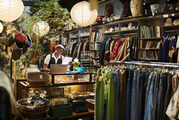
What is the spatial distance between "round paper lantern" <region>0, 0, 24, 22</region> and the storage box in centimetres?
171

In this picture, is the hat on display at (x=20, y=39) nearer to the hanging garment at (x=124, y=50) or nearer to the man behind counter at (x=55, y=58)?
the man behind counter at (x=55, y=58)

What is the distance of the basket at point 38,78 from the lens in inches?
121

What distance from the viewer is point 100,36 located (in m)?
7.71

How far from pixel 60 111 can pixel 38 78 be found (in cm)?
62

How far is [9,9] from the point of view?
3.34 metres

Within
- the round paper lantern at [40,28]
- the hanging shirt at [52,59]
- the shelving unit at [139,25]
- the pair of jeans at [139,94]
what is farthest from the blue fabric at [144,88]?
the shelving unit at [139,25]

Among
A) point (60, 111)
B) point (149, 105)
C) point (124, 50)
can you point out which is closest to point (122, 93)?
A: point (149, 105)

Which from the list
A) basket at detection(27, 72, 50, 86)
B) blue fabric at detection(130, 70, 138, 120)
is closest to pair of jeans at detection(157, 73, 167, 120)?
blue fabric at detection(130, 70, 138, 120)

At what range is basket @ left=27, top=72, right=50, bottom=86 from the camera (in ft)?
10.1

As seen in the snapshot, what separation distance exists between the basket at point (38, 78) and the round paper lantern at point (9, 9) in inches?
43.0

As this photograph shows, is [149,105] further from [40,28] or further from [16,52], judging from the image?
[40,28]

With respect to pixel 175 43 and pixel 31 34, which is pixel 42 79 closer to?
pixel 31 34

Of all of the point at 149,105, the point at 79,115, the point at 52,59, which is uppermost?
the point at 52,59

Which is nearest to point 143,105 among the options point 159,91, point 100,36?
point 159,91
